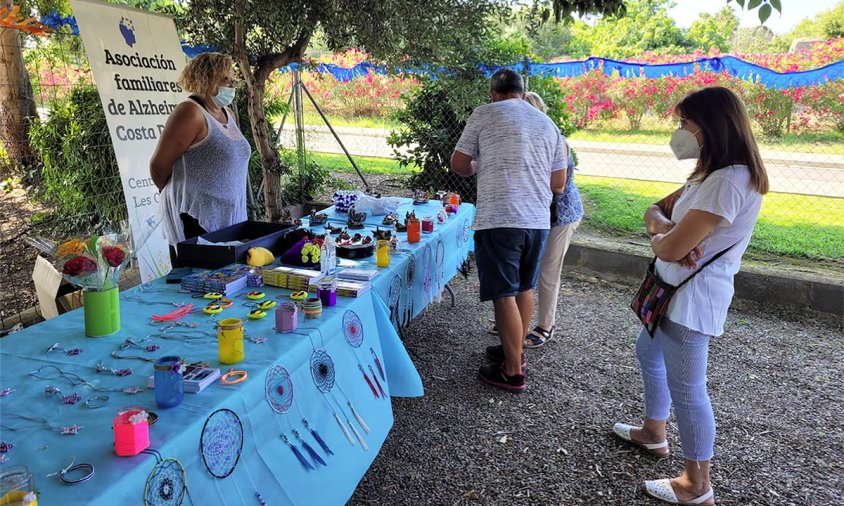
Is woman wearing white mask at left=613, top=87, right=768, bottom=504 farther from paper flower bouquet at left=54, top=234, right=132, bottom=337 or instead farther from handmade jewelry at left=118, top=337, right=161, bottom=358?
paper flower bouquet at left=54, top=234, right=132, bottom=337

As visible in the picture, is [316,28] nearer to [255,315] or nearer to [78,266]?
[255,315]

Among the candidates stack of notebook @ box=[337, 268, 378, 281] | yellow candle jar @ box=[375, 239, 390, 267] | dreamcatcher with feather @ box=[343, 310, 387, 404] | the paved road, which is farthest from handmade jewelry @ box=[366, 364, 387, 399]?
the paved road

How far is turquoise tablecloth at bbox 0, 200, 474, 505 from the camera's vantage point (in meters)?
1.16

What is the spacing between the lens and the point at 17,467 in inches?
41.9

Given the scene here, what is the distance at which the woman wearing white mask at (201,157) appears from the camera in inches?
97.1

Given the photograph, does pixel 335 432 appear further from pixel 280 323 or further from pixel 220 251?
pixel 220 251

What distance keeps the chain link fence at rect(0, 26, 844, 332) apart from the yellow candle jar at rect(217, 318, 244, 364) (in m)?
2.65

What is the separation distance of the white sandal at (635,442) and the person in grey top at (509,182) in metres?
0.67

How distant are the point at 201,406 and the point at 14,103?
5.81 m

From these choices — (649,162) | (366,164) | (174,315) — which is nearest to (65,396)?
(174,315)

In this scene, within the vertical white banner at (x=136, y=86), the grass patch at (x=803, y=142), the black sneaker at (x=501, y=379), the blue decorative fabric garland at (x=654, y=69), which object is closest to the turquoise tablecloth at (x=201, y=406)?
the black sneaker at (x=501, y=379)

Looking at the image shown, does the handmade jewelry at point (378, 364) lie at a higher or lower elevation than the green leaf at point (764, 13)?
lower

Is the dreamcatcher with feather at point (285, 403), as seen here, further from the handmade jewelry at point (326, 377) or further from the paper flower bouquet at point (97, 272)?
the paper flower bouquet at point (97, 272)

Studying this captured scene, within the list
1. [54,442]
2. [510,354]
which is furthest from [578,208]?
[54,442]
